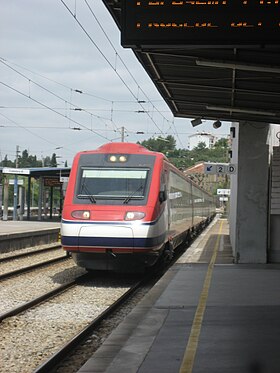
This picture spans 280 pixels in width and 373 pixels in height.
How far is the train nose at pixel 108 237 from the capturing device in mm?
11484

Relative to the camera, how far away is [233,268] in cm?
1348

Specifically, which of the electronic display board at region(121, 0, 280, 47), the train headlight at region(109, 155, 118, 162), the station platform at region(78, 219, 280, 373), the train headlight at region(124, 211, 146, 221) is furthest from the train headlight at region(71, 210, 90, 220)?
the electronic display board at region(121, 0, 280, 47)

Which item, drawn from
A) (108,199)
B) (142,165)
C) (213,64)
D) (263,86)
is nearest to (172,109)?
(142,165)

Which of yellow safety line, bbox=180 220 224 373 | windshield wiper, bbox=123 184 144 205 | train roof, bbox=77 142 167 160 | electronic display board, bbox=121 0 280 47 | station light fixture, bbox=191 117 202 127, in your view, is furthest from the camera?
station light fixture, bbox=191 117 202 127

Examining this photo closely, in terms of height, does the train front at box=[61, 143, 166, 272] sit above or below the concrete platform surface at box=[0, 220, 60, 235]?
above

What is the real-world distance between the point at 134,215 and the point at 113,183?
3.47 feet

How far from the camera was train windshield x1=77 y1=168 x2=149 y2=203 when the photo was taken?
1224 centimetres

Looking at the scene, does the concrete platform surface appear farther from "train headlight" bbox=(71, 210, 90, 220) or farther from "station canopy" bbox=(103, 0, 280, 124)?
"station canopy" bbox=(103, 0, 280, 124)

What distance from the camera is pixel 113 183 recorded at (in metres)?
12.5

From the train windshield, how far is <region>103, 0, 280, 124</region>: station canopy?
68.9 inches

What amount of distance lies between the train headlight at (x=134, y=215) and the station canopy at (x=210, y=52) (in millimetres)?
2432

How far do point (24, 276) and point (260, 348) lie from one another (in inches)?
345

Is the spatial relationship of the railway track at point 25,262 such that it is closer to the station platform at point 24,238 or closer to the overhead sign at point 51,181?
the station platform at point 24,238

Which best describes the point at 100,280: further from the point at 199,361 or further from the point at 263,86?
the point at 199,361
